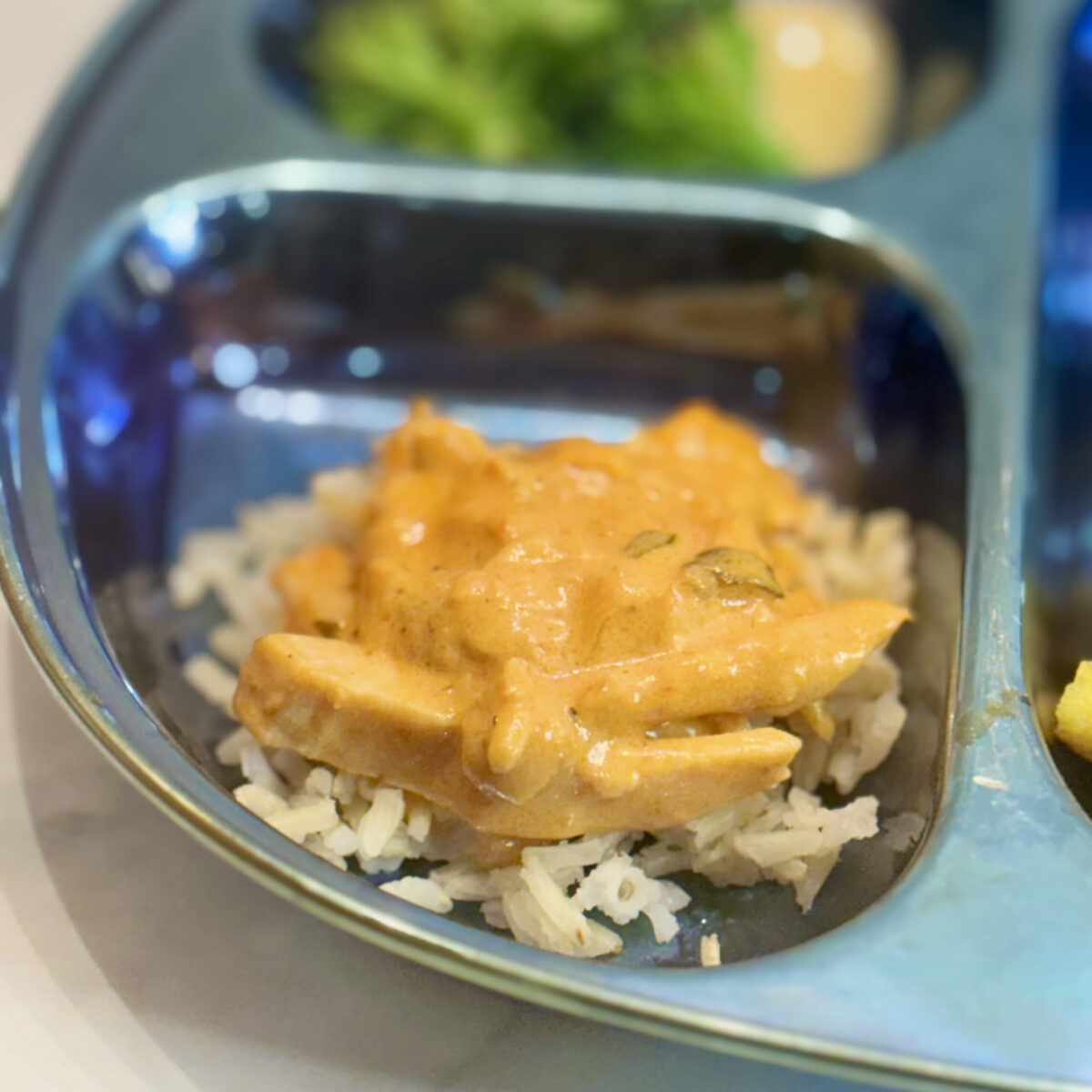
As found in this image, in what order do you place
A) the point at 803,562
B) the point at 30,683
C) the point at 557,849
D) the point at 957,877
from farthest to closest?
the point at 803,562 < the point at 30,683 < the point at 557,849 < the point at 957,877

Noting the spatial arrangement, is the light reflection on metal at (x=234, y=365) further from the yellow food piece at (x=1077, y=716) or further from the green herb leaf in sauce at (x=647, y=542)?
the yellow food piece at (x=1077, y=716)

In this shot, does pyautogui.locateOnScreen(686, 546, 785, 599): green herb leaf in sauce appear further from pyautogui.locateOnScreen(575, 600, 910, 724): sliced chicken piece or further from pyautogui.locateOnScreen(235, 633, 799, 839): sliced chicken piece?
pyautogui.locateOnScreen(235, 633, 799, 839): sliced chicken piece

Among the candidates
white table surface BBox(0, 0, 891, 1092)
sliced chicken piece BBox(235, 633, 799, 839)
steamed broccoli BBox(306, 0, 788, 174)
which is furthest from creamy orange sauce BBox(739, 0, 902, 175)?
white table surface BBox(0, 0, 891, 1092)

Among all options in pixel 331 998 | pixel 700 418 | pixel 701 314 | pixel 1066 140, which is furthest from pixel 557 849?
pixel 1066 140

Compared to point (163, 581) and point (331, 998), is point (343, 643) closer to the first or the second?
point (331, 998)

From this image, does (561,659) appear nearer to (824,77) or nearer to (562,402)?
(562,402)

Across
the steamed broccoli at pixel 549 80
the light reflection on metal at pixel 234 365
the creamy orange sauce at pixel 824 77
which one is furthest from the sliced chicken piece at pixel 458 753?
the creamy orange sauce at pixel 824 77

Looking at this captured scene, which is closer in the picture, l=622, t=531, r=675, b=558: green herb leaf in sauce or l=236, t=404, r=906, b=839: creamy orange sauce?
l=236, t=404, r=906, b=839: creamy orange sauce
